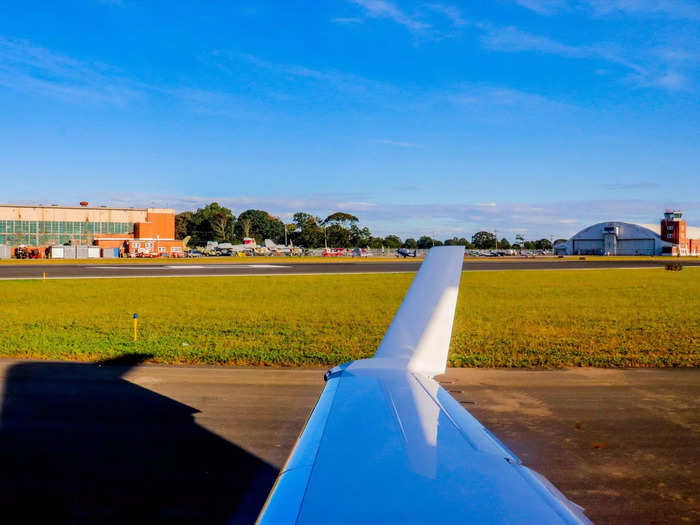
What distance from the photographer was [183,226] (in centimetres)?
14862

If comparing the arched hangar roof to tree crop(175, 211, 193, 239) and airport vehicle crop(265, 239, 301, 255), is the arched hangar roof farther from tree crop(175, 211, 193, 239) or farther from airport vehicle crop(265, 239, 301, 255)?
tree crop(175, 211, 193, 239)

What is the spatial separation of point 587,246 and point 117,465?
148144 millimetres

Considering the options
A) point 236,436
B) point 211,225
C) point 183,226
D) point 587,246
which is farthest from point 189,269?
point 587,246

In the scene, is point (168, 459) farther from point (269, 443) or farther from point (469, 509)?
point (469, 509)

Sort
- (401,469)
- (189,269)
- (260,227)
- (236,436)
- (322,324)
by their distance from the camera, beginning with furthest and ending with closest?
(260,227)
(189,269)
(322,324)
(236,436)
(401,469)

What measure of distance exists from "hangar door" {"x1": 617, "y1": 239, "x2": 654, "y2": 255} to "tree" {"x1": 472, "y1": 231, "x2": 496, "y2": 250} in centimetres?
3333

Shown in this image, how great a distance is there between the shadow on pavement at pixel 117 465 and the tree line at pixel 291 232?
113444 mm

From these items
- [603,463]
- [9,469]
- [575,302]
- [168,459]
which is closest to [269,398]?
[168,459]

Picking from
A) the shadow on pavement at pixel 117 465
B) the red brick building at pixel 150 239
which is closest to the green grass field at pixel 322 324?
the shadow on pavement at pixel 117 465

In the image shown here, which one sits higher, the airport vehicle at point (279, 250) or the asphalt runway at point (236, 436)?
the airport vehicle at point (279, 250)

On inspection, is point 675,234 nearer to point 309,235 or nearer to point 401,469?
point 309,235

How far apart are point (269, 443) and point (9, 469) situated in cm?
269

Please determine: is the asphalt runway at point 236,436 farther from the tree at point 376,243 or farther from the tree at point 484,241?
the tree at point 484,241

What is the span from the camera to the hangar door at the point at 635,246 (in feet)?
404
